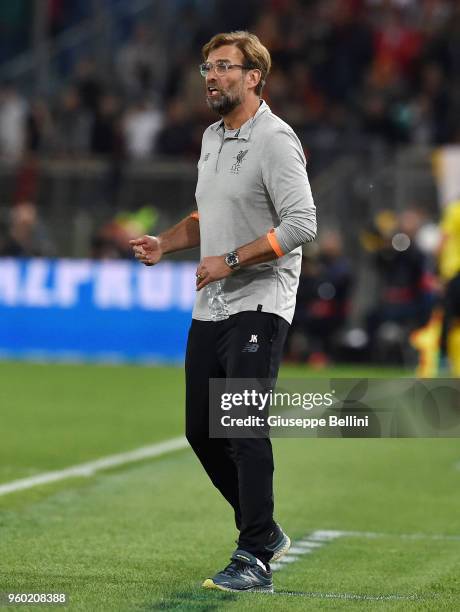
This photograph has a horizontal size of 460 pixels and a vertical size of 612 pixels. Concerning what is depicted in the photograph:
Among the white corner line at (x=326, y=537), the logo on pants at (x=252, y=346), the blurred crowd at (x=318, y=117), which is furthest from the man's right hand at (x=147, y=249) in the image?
the blurred crowd at (x=318, y=117)

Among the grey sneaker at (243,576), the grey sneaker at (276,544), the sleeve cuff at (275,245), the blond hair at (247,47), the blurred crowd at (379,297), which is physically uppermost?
the blond hair at (247,47)

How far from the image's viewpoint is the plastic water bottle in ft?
20.1

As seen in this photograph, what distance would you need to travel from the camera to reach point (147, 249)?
6418mm

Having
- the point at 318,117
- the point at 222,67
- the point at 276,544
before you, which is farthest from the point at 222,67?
the point at 318,117

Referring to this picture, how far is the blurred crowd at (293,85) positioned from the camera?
69.2ft

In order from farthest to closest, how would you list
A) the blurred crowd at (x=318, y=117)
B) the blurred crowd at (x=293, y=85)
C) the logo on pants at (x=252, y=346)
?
1. the blurred crowd at (x=293, y=85)
2. the blurred crowd at (x=318, y=117)
3. the logo on pants at (x=252, y=346)

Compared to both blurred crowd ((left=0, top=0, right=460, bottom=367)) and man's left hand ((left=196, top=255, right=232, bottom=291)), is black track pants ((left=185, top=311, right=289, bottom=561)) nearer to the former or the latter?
man's left hand ((left=196, top=255, right=232, bottom=291))

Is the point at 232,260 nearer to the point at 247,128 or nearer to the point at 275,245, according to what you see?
the point at 275,245

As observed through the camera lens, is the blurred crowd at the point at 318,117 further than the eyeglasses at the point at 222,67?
Yes

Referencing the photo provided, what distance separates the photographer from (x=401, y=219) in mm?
20047

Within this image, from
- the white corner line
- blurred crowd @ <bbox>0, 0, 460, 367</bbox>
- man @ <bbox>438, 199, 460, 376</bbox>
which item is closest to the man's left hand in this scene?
the white corner line

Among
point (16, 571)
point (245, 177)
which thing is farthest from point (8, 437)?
point (245, 177)

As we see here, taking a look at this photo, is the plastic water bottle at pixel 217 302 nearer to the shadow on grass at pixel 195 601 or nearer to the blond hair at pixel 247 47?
the blond hair at pixel 247 47

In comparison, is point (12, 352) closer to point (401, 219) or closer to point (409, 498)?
point (401, 219)
